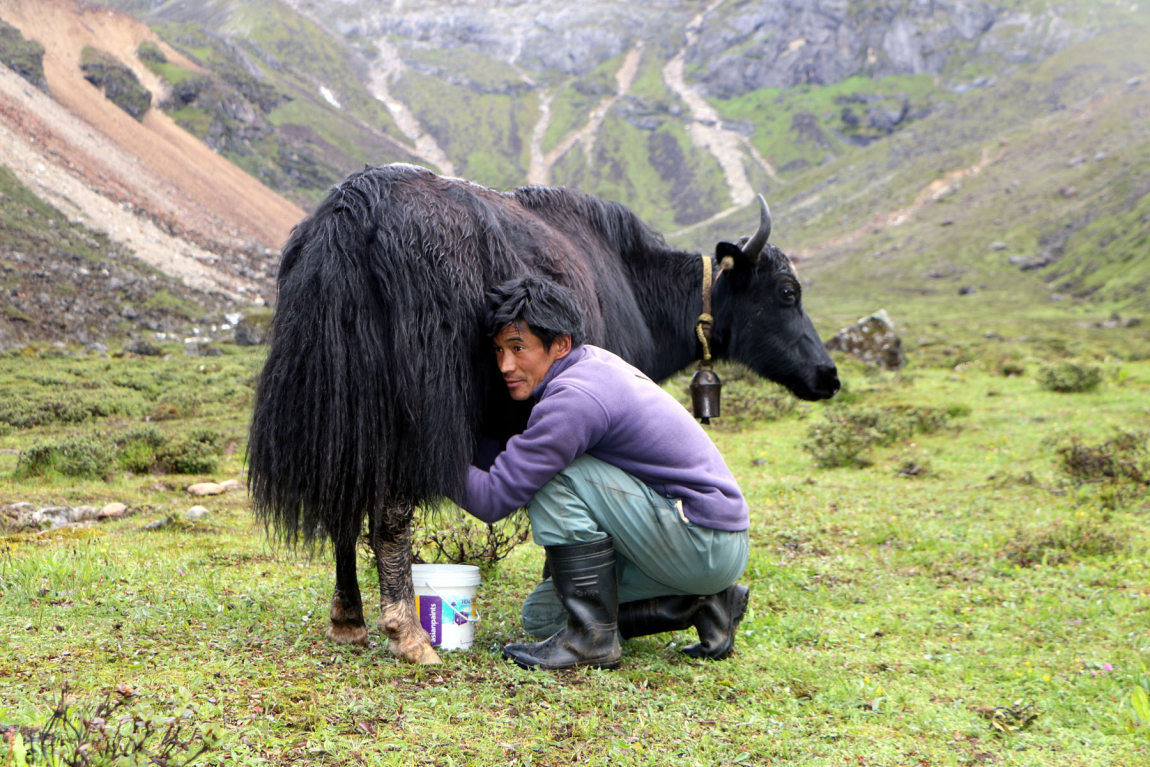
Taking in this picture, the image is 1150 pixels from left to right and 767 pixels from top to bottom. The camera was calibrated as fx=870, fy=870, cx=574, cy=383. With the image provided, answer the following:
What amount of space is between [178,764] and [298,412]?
45.0 inches

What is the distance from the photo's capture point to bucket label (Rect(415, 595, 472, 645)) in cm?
317

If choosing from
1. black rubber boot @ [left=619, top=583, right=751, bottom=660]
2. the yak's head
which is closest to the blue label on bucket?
black rubber boot @ [left=619, top=583, right=751, bottom=660]

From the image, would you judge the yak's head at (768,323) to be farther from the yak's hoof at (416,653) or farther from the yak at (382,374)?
the yak's hoof at (416,653)

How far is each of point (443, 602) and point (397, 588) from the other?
23 centimetres

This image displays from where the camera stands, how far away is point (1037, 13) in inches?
4377

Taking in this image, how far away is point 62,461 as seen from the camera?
6.92m

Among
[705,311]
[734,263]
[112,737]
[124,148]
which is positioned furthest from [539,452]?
[124,148]

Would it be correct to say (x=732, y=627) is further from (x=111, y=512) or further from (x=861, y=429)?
(x=861, y=429)

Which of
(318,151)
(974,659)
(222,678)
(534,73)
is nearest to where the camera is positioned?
(222,678)

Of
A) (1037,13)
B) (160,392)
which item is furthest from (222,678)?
(1037,13)

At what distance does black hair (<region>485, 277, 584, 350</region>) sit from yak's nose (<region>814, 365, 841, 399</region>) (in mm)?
2473

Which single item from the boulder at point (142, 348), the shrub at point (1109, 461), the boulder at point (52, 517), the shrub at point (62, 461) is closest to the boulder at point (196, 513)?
the boulder at point (52, 517)

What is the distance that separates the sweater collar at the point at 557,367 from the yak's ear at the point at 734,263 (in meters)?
1.97

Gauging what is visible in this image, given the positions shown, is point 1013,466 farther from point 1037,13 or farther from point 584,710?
point 1037,13
